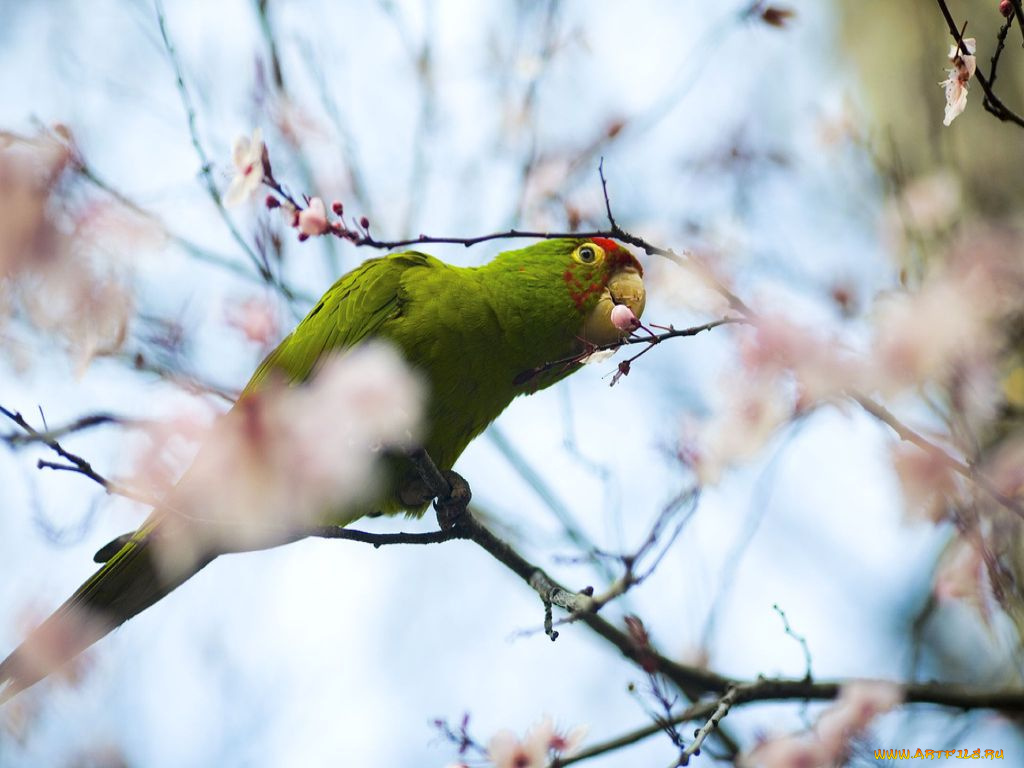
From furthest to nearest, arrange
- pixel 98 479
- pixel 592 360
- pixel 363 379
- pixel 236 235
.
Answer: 1. pixel 236 235
2. pixel 592 360
3. pixel 363 379
4. pixel 98 479

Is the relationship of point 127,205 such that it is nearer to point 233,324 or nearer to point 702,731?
point 233,324

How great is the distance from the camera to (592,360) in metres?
2.66

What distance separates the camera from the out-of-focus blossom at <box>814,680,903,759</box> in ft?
8.36

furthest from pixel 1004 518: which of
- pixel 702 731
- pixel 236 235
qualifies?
pixel 236 235

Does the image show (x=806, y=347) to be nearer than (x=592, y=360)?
Yes

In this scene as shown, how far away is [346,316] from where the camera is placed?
11.4 ft

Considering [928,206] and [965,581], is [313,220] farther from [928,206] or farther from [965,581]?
[928,206]

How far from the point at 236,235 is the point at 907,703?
9.45 feet

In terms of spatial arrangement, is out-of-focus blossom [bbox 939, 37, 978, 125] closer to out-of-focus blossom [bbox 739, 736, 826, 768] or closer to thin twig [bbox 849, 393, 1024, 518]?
thin twig [bbox 849, 393, 1024, 518]

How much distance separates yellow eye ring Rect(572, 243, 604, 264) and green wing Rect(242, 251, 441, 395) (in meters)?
0.56

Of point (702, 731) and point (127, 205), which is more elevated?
point (127, 205)

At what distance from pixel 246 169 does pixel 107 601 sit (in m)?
1.67

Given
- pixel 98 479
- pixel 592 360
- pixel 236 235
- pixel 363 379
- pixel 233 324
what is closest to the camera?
pixel 98 479

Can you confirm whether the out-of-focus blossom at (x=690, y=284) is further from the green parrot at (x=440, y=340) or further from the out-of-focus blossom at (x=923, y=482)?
the out-of-focus blossom at (x=923, y=482)
